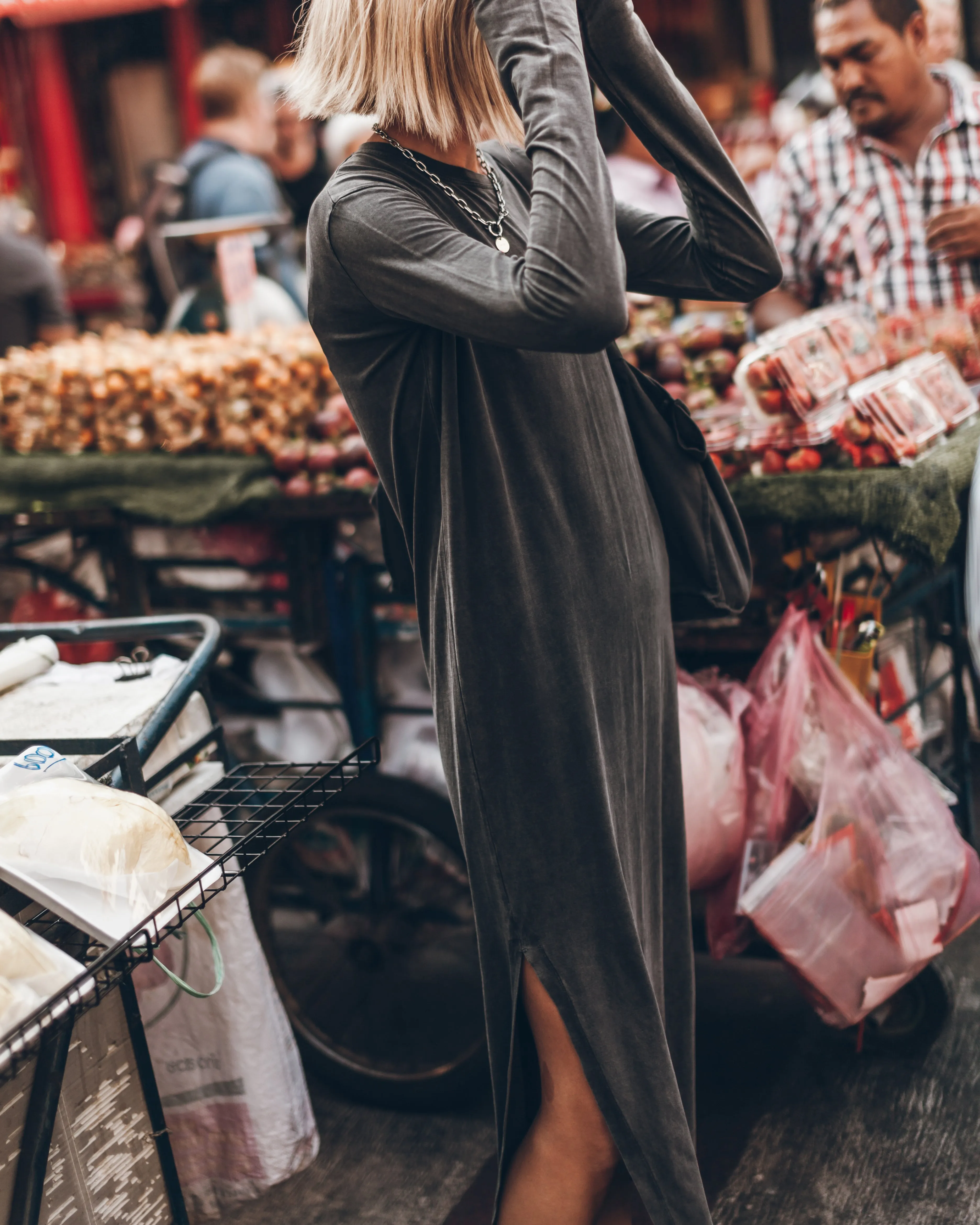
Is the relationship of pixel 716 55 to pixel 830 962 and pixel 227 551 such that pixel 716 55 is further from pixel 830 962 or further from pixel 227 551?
pixel 830 962

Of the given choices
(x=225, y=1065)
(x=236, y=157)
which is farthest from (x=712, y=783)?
(x=236, y=157)

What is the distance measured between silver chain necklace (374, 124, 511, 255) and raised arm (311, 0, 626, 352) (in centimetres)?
15

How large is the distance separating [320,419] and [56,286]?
2.05 meters

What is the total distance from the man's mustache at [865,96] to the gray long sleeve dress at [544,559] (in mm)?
1694

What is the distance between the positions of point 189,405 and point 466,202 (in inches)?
68.1

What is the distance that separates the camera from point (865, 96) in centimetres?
304

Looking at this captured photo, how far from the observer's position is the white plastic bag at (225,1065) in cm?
206

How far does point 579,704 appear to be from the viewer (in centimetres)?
151

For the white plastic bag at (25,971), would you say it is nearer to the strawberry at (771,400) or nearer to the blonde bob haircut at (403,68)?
the blonde bob haircut at (403,68)

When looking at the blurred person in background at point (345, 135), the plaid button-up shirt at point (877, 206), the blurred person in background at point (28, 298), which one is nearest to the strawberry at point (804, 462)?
the plaid button-up shirt at point (877, 206)

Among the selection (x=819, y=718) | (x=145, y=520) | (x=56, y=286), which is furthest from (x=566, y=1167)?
(x=56, y=286)

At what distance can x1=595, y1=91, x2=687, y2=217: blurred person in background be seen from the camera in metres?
4.38

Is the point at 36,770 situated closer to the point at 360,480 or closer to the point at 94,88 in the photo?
the point at 360,480

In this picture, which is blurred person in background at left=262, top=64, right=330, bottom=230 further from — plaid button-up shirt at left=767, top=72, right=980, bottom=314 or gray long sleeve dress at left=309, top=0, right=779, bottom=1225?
gray long sleeve dress at left=309, top=0, right=779, bottom=1225
